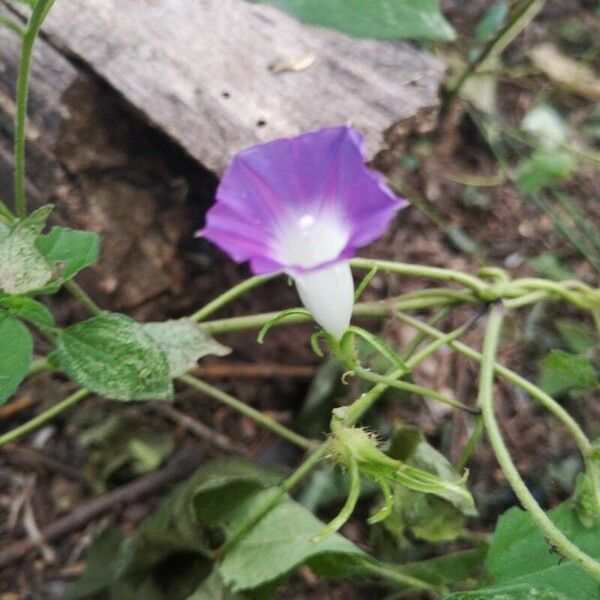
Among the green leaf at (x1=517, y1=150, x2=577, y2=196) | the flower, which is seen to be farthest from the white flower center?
the flower

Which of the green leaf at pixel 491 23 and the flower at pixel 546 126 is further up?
the green leaf at pixel 491 23

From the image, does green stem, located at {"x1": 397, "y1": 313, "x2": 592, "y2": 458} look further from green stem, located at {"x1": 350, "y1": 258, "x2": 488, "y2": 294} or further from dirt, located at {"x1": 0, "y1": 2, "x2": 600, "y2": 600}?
dirt, located at {"x1": 0, "y1": 2, "x2": 600, "y2": 600}

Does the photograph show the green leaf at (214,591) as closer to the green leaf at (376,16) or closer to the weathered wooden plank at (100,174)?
the weathered wooden plank at (100,174)

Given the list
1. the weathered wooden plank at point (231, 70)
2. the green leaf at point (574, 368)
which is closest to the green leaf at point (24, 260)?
the weathered wooden plank at point (231, 70)

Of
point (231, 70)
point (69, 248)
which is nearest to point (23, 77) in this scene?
point (69, 248)

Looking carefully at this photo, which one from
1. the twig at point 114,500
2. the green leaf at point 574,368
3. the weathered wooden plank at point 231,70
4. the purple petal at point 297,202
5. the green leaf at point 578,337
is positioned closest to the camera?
the purple petal at point 297,202

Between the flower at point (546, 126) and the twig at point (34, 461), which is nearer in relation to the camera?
the twig at point (34, 461)
